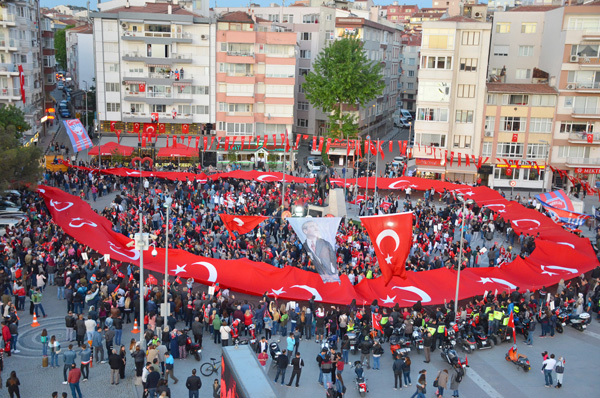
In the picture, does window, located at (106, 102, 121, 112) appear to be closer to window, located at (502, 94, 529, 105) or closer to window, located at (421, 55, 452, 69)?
window, located at (421, 55, 452, 69)

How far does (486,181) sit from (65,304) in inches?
1815

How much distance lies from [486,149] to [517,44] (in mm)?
12797

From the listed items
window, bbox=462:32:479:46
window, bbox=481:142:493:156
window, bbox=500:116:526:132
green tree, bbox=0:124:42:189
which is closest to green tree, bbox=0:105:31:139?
green tree, bbox=0:124:42:189

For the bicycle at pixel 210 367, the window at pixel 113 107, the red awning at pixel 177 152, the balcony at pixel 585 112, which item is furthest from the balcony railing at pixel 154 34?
the bicycle at pixel 210 367

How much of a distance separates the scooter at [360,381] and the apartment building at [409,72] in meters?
91.9

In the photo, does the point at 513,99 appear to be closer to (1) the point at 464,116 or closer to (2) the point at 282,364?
Result: (1) the point at 464,116

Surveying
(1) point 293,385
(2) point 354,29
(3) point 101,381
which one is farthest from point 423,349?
(2) point 354,29

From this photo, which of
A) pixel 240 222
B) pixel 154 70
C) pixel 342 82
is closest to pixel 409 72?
pixel 342 82

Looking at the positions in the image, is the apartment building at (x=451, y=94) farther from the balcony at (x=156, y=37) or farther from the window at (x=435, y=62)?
the balcony at (x=156, y=37)

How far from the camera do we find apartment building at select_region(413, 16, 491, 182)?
61031mm

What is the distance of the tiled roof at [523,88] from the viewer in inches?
2387

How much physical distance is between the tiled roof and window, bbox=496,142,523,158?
203 inches

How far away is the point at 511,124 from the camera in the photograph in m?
62.1

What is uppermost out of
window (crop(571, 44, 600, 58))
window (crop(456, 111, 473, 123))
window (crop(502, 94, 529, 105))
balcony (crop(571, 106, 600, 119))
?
window (crop(571, 44, 600, 58))
